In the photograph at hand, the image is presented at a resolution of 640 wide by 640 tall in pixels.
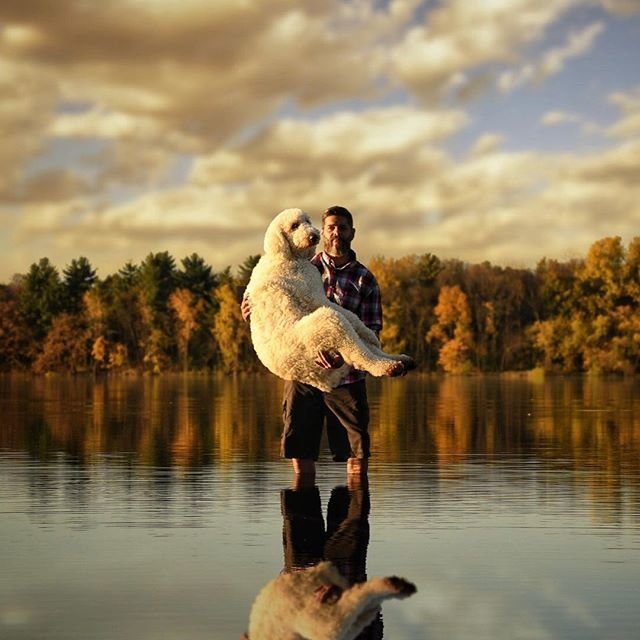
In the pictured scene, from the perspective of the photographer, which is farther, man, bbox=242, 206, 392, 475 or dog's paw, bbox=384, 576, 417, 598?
man, bbox=242, 206, 392, 475

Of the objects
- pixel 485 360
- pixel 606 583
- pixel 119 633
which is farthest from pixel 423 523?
pixel 485 360

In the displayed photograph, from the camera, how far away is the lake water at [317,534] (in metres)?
4.69

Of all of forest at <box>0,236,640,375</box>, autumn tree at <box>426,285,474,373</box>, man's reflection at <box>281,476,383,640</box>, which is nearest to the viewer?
man's reflection at <box>281,476,383,640</box>

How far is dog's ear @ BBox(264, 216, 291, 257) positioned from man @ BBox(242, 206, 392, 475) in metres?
0.43

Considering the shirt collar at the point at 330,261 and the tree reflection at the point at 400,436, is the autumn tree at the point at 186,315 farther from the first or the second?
the shirt collar at the point at 330,261

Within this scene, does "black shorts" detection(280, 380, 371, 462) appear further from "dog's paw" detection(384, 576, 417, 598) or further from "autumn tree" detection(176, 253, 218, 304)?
"autumn tree" detection(176, 253, 218, 304)

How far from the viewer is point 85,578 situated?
5504 millimetres

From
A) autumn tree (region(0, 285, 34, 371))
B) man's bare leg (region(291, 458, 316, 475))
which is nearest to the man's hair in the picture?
man's bare leg (region(291, 458, 316, 475))

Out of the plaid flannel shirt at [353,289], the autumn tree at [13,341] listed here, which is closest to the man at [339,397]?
the plaid flannel shirt at [353,289]

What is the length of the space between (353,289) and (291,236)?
111cm

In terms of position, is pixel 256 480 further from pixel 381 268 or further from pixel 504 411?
pixel 381 268

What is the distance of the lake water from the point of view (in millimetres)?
4688

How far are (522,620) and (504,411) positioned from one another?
1842 centimetres

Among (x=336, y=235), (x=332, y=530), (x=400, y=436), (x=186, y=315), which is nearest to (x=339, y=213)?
(x=336, y=235)
